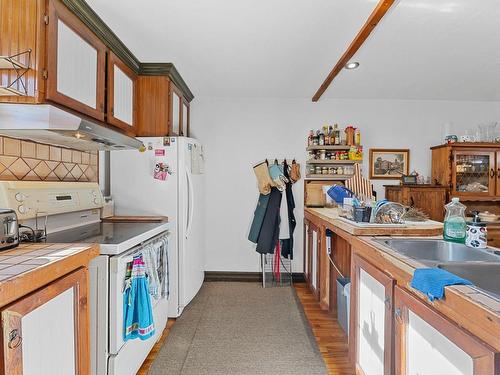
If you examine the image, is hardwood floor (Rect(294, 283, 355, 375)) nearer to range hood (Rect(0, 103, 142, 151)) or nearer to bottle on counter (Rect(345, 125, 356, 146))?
bottle on counter (Rect(345, 125, 356, 146))

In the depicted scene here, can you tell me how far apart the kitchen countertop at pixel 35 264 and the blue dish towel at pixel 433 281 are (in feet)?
4.28

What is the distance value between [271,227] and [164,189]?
4.38 ft

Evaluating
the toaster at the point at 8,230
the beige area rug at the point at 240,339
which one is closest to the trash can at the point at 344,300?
the beige area rug at the point at 240,339

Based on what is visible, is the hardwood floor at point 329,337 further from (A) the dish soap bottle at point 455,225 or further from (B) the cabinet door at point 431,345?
(A) the dish soap bottle at point 455,225

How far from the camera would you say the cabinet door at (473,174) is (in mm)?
3330

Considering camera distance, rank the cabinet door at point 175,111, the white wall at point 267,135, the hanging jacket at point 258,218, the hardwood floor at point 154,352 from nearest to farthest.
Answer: the hardwood floor at point 154,352, the cabinet door at point 175,111, the hanging jacket at point 258,218, the white wall at point 267,135

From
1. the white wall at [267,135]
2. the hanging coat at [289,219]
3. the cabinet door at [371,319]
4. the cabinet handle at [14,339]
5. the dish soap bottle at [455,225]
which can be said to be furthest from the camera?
the white wall at [267,135]

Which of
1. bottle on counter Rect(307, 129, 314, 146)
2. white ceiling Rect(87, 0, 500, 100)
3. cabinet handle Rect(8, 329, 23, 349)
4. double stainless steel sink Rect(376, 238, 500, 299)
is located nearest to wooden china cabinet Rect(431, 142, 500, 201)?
white ceiling Rect(87, 0, 500, 100)

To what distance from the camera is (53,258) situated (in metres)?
1.18

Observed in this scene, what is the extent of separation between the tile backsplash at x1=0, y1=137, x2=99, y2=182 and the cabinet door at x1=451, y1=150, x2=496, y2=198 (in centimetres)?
371

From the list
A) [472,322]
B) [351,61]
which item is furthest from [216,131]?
[472,322]

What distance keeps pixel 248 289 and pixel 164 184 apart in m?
1.56

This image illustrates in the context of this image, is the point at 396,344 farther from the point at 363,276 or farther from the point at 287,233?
the point at 287,233

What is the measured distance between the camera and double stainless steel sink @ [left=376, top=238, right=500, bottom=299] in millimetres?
1236
